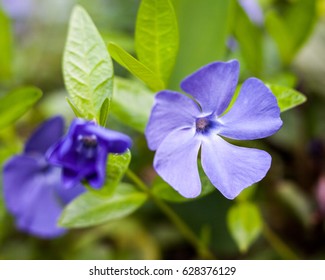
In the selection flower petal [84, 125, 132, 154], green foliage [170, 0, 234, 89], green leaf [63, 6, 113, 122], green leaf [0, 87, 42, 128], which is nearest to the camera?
flower petal [84, 125, 132, 154]

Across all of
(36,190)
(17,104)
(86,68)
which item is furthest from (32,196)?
(86,68)

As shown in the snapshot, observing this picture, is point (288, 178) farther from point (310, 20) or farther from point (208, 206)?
point (310, 20)

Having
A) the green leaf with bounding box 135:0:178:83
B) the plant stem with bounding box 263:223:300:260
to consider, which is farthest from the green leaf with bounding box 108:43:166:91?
the plant stem with bounding box 263:223:300:260

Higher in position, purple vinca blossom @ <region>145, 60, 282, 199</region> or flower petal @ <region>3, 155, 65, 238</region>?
purple vinca blossom @ <region>145, 60, 282, 199</region>

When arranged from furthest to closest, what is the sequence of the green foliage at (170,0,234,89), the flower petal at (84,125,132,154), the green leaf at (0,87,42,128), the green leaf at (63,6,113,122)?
the green foliage at (170,0,234,89) < the green leaf at (0,87,42,128) < the green leaf at (63,6,113,122) < the flower petal at (84,125,132,154)

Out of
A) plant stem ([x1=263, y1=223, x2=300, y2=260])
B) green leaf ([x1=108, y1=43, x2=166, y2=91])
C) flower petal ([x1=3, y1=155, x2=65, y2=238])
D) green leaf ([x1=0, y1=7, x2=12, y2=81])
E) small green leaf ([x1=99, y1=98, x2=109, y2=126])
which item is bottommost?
flower petal ([x1=3, y1=155, x2=65, y2=238])

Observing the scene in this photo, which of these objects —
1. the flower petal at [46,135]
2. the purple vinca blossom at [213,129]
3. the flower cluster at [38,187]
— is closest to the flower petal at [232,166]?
the purple vinca blossom at [213,129]

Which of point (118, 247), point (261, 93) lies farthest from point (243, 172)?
point (118, 247)

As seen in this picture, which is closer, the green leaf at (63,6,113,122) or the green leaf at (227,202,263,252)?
the green leaf at (63,6,113,122)

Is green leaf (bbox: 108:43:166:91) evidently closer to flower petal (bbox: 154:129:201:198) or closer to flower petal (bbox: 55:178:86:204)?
flower petal (bbox: 154:129:201:198)
